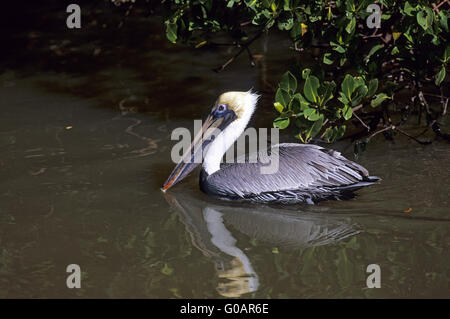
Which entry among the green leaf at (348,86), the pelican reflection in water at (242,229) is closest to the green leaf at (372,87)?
the green leaf at (348,86)

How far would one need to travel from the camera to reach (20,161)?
6566 mm

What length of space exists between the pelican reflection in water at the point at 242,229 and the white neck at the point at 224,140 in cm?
26

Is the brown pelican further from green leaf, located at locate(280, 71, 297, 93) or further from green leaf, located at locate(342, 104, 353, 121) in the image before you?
green leaf, located at locate(280, 71, 297, 93)

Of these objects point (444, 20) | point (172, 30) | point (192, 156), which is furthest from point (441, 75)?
point (172, 30)

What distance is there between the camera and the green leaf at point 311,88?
17.3 ft

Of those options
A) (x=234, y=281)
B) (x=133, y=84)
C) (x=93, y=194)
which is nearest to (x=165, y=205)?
(x=93, y=194)

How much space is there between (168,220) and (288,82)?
128cm

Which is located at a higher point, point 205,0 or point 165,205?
point 205,0

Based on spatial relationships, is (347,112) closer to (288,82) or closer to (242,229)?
(288,82)

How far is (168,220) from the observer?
5500mm

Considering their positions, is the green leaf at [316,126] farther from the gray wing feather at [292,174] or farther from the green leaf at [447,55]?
the green leaf at [447,55]

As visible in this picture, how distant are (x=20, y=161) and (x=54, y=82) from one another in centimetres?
245
